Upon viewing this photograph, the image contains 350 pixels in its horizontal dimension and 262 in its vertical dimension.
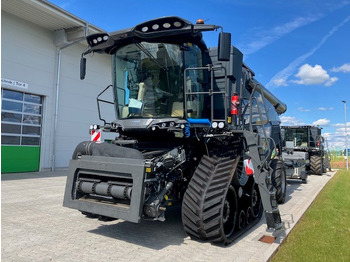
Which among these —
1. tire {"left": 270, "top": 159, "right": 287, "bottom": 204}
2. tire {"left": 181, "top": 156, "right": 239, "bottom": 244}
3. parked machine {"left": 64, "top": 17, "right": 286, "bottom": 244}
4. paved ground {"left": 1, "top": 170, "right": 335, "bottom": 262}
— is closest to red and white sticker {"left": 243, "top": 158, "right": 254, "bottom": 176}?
parked machine {"left": 64, "top": 17, "right": 286, "bottom": 244}

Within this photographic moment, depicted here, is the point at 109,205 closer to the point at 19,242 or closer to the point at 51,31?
the point at 19,242

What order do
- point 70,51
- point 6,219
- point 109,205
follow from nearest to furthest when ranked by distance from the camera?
point 109,205 < point 6,219 < point 70,51

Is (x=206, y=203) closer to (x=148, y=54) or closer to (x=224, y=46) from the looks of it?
(x=224, y=46)

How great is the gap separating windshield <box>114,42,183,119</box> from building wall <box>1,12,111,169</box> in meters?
9.05

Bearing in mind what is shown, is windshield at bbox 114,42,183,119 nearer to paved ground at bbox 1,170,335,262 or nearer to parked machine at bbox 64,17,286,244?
parked machine at bbox 64,17,286,244

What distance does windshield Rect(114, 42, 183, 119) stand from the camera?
4973mm

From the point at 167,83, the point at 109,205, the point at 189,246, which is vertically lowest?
the point at 189,246

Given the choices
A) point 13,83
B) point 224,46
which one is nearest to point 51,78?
point 13,83

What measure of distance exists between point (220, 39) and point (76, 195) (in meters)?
3.36

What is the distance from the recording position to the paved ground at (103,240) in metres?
4.05

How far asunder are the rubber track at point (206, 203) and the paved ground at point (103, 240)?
263 mm

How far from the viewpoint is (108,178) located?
4.71 meters

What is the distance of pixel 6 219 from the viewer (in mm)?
5641

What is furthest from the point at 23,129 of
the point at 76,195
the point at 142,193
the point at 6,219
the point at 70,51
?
the point at 142,193
